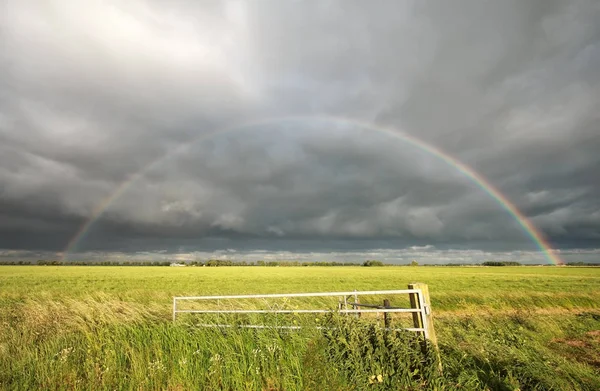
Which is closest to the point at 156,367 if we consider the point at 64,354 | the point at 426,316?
the point at 64,354

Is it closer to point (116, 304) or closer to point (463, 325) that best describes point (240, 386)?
point (116, 304)

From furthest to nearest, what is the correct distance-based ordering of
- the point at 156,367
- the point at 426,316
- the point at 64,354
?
the point at 64,354
the point at 426,316
the point at 156,367

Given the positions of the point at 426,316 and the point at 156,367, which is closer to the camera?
the point at 156,367

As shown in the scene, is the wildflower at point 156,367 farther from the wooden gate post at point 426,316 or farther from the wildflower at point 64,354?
the wooden gate post at point 426,316

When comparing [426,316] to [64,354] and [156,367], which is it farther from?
[64,354]

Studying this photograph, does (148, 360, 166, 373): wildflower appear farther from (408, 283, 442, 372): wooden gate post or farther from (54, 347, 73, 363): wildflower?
(408, 283, 442, 372): wooden gate post

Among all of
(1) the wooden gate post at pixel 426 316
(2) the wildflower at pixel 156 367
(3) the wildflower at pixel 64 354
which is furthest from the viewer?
(3) the wildflower at pixel 64 354

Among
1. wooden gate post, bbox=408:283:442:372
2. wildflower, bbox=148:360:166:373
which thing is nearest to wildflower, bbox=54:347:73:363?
wildflower, bbox=148:360:166:373

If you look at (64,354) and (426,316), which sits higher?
(426,316)

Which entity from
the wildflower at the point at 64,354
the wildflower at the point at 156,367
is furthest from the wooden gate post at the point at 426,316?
the wildflower at the point at 64,354

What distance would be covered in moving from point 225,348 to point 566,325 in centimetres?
1376

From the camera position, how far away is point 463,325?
43.8ft

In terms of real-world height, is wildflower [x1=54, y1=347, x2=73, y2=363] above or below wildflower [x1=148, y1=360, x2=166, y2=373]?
above

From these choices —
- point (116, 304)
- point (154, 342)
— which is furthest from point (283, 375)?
point (116, 304)
